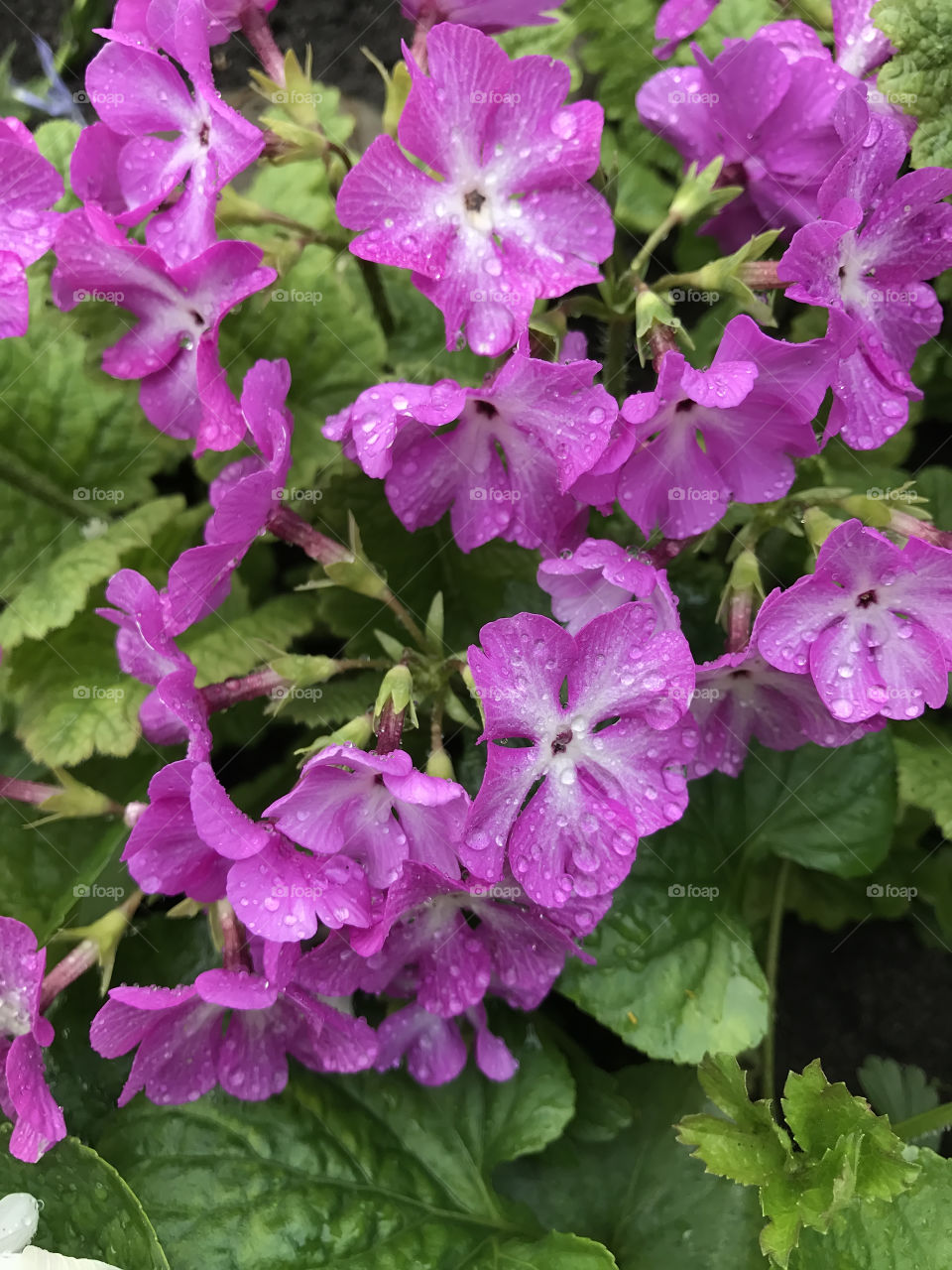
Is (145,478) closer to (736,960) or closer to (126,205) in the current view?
(126,205)

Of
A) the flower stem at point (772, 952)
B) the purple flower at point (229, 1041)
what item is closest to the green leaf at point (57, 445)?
A: the purple flower at point (229, 1041)

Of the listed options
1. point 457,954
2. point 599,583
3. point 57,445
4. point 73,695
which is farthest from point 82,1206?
point 57,445

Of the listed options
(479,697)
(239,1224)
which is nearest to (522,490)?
(479,697)

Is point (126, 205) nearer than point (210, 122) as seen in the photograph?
No

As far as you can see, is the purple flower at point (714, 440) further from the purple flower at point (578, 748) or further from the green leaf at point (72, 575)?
the green leaf at point (72, 575)

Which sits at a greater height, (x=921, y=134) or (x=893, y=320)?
(x=921, y=134)

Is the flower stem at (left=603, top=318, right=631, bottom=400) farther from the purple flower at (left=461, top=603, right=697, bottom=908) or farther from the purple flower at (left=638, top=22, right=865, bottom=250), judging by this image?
the purple flower at (left=461, top=603, right=697, bottom=908)
